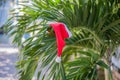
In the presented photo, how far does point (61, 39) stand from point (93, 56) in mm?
259

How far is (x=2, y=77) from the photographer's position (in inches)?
150

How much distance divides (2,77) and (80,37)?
2758mm

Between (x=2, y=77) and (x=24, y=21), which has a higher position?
(x=24, y=21)

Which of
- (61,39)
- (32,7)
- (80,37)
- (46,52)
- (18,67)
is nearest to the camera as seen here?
(61,39)

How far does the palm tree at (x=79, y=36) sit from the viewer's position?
1.21 metres

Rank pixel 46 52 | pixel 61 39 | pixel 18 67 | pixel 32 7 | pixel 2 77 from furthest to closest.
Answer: pixel 2 77 < pixel 18 67 < pixel 32 7 < pixel 46 52 < pixel 61 39

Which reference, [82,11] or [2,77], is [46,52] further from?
[2,77]

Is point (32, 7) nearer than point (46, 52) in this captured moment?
No

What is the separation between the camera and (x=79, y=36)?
4.32 ft

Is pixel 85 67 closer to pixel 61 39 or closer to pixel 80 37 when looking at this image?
pixel 80 37

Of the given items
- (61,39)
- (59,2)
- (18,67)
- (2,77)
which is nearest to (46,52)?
(61,39)

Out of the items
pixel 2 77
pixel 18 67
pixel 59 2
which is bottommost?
pixel 2 77

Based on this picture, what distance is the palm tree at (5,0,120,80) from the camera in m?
1.21

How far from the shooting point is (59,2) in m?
1.26
